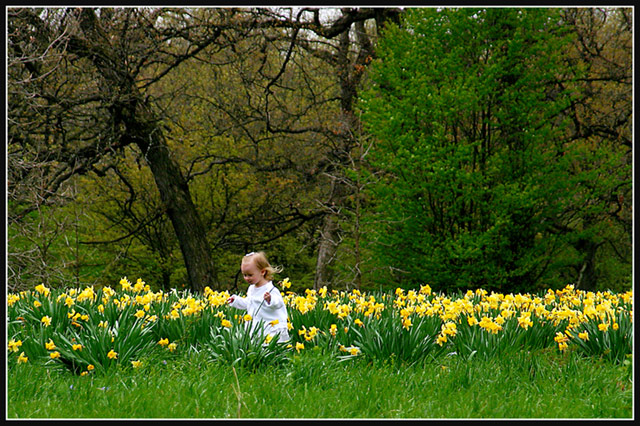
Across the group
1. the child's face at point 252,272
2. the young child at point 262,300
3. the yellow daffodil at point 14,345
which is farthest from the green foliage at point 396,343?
the yellow daffodil at point 14,345

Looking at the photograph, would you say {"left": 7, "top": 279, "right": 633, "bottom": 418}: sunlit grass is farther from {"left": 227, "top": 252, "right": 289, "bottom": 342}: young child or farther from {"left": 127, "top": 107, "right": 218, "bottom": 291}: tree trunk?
{"left": 127, "top": 107, "right": 218, "bottom": 291}: tree trunk

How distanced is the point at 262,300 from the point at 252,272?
0.22 m

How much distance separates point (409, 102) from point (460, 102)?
831 millimetres

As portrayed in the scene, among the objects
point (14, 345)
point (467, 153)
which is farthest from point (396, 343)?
point (467, 153)

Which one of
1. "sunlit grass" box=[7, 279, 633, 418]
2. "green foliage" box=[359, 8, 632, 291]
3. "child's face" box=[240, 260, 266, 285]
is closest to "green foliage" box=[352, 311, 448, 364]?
"sunlit grass" box=[7, 279, 633, 418]

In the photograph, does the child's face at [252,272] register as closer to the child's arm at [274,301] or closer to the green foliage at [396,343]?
the child's arm at [274,301]

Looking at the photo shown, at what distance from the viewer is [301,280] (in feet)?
53.1

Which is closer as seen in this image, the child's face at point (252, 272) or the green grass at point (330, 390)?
the green grass at point (330, 390)

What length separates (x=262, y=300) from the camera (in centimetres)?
426

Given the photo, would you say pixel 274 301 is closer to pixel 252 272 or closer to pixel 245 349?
pixel 252 272

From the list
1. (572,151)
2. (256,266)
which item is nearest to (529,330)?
(256,266)

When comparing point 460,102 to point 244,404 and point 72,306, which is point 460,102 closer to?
point 72,306

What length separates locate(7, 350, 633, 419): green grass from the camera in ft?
9.82

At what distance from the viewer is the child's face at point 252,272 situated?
14.2 ft
